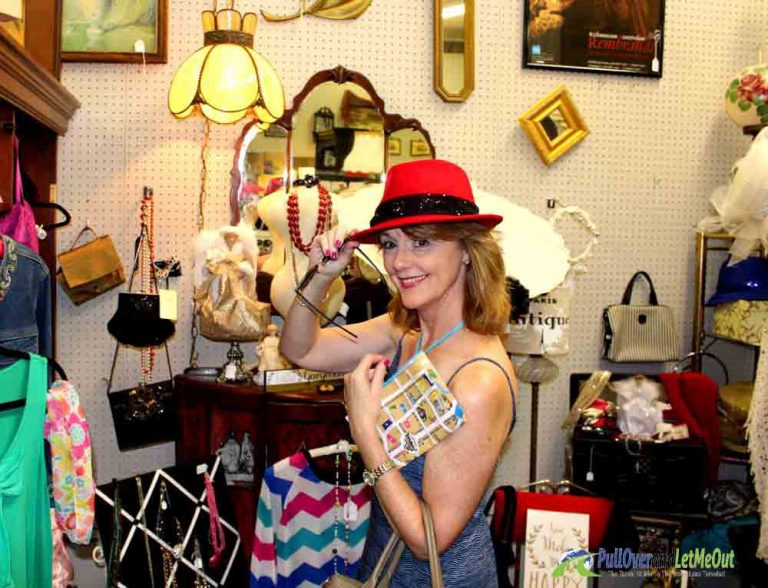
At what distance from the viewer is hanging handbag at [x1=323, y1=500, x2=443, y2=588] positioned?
1.39 meters

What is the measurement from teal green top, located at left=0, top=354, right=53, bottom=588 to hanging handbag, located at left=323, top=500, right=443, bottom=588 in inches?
27.3

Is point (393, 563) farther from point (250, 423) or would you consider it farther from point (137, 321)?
point (137, 321)

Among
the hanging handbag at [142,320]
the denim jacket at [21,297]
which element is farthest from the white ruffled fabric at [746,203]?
the denim jacket at [21,297]

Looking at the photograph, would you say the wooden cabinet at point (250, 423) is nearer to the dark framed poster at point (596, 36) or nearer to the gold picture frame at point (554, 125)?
the gold picture frame at point (554, 125)

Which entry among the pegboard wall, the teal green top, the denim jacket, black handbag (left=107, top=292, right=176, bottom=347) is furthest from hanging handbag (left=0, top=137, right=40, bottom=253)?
the pegboard wall

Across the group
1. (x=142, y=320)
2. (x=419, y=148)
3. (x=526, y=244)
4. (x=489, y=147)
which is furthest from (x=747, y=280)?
(x=142, y=320)

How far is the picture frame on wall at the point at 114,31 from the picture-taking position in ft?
9.56

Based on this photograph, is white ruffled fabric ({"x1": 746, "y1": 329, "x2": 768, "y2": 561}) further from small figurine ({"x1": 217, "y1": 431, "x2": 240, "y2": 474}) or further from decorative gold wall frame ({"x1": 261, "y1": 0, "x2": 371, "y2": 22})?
decorative gold wall frame ({"x1": 261, "y1": 0, "x2": 371, "y2": 22})

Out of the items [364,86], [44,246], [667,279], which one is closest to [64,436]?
[44,246]

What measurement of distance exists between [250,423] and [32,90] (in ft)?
4.10

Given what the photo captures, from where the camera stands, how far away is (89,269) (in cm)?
287

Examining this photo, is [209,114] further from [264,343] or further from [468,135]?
[468,135]

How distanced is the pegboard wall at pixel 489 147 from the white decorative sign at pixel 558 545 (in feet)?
3.10

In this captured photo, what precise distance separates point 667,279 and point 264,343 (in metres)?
1.84
